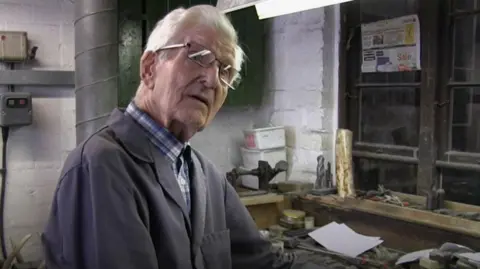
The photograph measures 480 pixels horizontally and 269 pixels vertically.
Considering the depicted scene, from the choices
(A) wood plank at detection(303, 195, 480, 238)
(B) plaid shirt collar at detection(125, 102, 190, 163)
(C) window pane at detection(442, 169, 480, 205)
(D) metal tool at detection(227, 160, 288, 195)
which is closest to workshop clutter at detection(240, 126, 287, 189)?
(D) metal tool at detection(227, 160, 288, 195)

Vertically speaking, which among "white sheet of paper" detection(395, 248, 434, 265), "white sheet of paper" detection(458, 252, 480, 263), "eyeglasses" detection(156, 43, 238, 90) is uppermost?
"eyeglasses" detection(156, 43, 238, 90)

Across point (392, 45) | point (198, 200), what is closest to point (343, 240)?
point (392, 45)

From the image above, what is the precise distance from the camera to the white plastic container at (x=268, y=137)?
2.82 m

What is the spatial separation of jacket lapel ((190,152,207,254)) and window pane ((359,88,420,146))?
1.37 metres

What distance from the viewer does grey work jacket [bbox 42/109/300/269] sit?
100 centimetres

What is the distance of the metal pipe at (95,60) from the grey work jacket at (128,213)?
0.96 m

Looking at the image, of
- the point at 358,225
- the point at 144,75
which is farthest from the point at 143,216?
the point at 358,225

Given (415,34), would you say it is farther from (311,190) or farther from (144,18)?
(144,18)

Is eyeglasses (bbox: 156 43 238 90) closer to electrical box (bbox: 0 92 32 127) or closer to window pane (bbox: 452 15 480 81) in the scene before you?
window pane (bbox: 452 15 480 81)

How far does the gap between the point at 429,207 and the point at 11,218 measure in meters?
1.98

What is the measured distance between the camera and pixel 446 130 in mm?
2258

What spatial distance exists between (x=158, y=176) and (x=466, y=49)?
5.23ft

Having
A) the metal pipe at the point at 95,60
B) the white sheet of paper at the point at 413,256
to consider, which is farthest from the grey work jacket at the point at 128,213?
the metal pipe at the point at 95,60

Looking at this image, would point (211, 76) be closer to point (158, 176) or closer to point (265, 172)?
point (158, 176)
